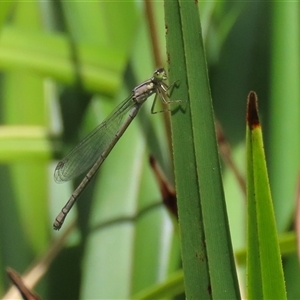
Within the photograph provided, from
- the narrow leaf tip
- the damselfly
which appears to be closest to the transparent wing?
the damselfly

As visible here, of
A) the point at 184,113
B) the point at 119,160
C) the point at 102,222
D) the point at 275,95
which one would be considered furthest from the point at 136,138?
the point at 184,113

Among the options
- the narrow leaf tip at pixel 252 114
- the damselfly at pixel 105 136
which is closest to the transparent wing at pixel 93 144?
the damselfly at pixel 105 136

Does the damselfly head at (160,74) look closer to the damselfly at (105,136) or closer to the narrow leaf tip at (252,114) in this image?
the damselfly at (105,136)

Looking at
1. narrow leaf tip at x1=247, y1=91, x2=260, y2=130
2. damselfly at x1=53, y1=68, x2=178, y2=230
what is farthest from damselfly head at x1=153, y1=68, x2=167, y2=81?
narrow leaf tip at x1=247, y1=91, x2=260, y2=130

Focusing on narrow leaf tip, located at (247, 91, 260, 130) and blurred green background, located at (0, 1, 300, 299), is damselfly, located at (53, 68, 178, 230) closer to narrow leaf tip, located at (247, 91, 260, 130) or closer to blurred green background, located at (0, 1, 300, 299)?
blurred green background, located at (0, 1, 300, 299)

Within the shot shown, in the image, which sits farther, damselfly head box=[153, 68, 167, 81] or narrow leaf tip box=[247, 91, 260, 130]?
damselfly head box=[153, 68, 167, 81]

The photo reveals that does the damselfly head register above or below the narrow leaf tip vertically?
above
